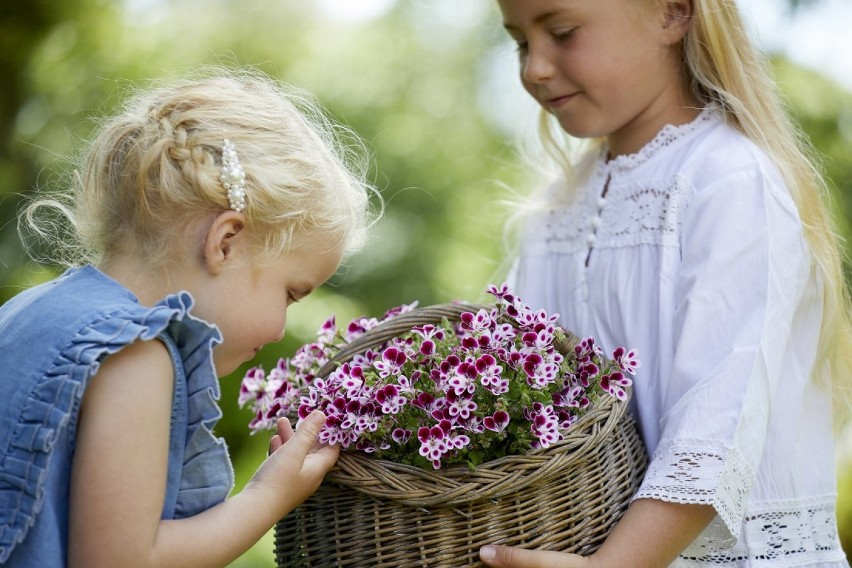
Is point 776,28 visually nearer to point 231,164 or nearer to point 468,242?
point 468,242

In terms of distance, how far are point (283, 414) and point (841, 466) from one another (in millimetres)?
3624

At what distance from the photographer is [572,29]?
7.04 ft

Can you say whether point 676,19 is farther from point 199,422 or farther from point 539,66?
point 199,422

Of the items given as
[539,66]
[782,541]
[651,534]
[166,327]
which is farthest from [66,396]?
[782,541]

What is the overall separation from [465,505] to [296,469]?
293 mm

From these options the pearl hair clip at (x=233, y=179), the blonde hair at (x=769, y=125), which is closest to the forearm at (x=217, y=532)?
the pearl hair clip at (x=233, y=179)

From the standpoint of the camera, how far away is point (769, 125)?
2.16 metres

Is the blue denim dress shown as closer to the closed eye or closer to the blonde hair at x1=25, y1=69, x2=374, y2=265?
the blonde hair at x1=25, y1=69, x2=374, y2=265

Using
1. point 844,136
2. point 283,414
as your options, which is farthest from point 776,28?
point 283,414

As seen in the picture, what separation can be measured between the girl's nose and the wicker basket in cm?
85

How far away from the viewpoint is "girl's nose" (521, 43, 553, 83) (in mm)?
2197

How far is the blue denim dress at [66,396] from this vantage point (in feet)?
4.64

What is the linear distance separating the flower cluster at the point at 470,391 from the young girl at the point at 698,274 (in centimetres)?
17

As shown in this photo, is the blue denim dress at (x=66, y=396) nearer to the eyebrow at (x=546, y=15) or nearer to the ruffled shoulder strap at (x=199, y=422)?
the ruffled shoulder strap at (x=199, y=422)
